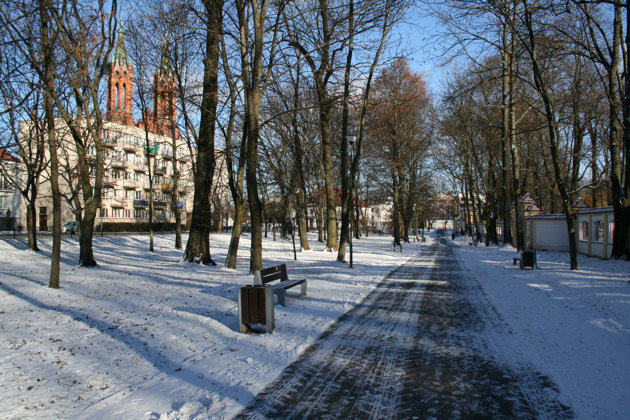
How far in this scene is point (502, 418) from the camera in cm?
371

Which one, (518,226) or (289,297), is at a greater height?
(518,226)

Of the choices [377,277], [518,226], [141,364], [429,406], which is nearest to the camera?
[429,406]

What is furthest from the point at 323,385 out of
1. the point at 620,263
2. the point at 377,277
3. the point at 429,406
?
the point at 620,263

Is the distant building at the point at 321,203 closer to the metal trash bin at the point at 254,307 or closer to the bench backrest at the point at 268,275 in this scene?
the bench backrest at the point at 268,275

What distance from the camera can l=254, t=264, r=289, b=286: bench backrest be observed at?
7.96m

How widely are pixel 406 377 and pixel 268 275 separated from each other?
449 cm

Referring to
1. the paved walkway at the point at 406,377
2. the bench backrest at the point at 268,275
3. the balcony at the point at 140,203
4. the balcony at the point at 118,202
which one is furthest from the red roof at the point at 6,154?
the balcony at the point at 140,203

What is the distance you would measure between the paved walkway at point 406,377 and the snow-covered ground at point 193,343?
25 cm

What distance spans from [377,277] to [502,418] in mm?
10455

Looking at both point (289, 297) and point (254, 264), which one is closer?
point (289, 297)

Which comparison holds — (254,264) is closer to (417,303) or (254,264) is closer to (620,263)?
(417,303)

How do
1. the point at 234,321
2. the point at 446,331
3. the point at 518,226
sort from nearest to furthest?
the point at 446,331
the point at 234,321
the point at 518,226

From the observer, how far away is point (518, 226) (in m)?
22.3

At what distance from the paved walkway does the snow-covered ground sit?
25 centimetres
